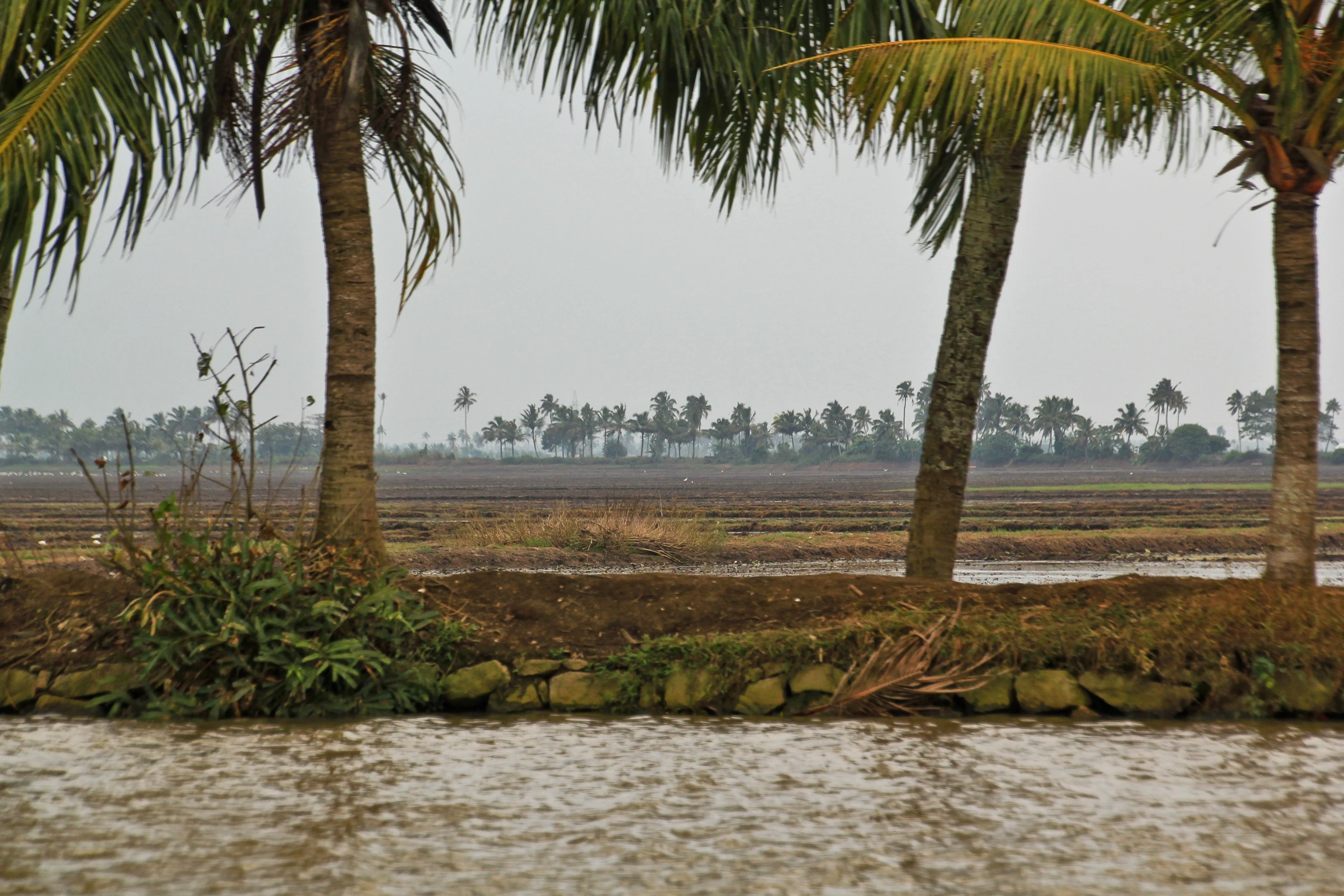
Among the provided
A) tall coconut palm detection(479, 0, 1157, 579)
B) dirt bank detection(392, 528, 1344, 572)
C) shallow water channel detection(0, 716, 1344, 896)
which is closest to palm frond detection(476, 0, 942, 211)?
tall coconut palm detection(479, 0, 1157, 579)

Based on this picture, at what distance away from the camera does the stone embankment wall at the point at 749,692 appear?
7.28 metres

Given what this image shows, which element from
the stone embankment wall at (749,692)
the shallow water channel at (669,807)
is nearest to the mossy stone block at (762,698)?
the stone embankment wall at (749,692)

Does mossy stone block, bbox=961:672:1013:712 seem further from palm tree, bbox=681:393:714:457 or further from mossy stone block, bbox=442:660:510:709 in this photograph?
palm tree, bbox=681:393:714:457

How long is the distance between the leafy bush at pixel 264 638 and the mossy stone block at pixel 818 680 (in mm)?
2387

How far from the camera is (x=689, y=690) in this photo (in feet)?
24.8

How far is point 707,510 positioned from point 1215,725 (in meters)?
34.3

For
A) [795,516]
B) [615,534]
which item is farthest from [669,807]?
[795,516]

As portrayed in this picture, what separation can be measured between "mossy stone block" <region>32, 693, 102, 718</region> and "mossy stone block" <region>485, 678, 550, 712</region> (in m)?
2.60

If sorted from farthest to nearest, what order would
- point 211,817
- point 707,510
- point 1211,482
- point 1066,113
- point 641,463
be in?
point 641,463 < point 1211,482 < point 707,510 < point 1066,113 < point 211,817

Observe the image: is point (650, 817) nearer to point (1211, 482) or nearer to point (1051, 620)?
point (1051, 620)

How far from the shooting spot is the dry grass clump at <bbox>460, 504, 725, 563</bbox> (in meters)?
22.3

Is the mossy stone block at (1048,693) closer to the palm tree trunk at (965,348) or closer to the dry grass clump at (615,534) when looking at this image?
the palm tree trunk at (965,348)

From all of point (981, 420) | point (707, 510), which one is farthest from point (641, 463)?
point (707, 510)

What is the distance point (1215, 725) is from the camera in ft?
23.4
